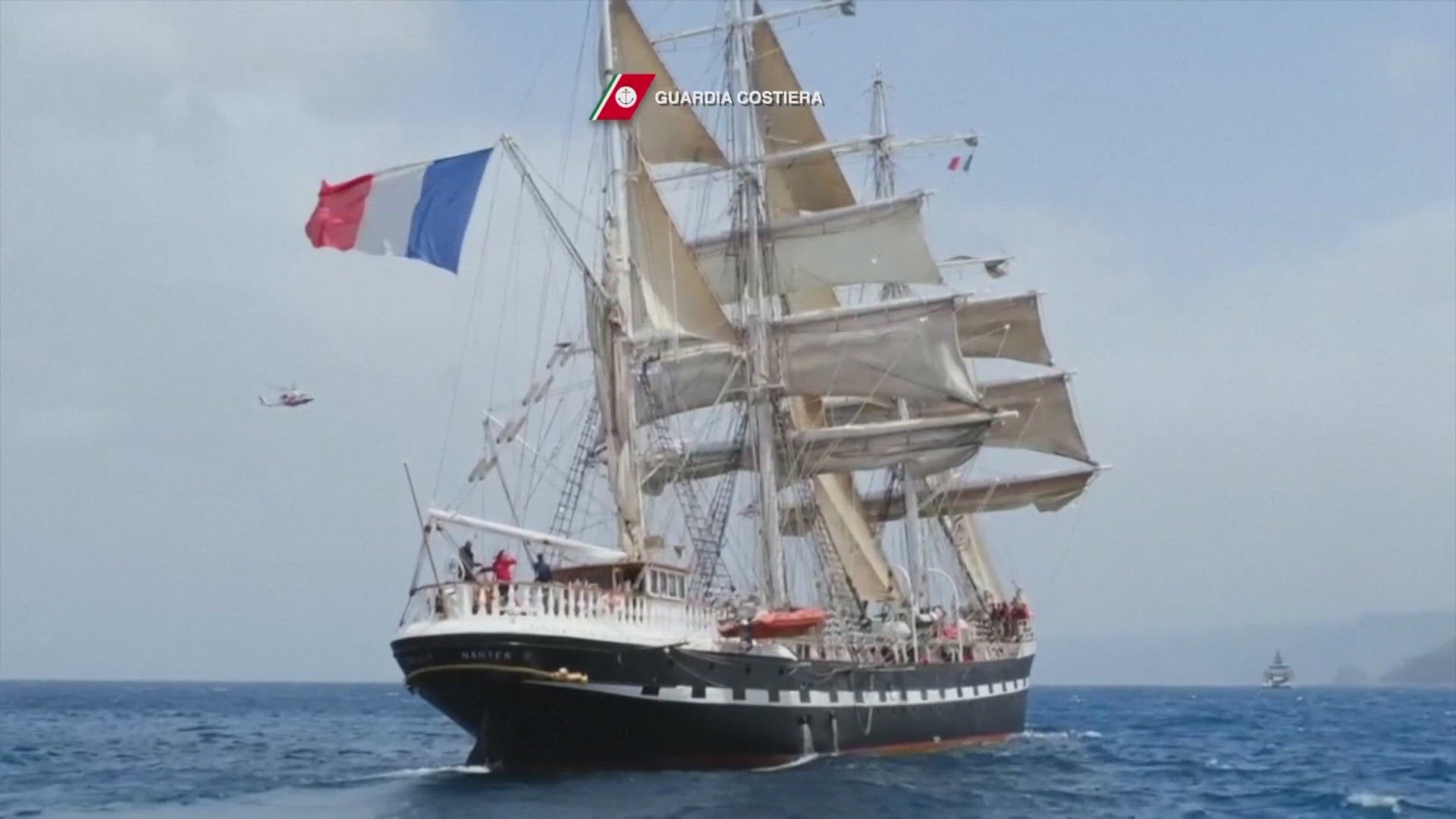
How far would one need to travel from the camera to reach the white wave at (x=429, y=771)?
35969 millimetres

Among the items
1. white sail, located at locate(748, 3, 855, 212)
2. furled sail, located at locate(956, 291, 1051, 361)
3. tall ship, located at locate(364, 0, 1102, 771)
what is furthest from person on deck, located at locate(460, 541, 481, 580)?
furled sail, located at locate(956, 291, 1051, 361)

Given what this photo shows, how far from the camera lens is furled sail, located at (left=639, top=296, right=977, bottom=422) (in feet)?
175

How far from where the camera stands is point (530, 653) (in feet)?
109

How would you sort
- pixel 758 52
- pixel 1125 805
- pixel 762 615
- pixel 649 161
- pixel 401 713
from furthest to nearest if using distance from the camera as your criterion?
1. pixel 401 713
2. pixel 758 52
3. pixel 649 161
4. pixel 762 615
5. pixel 1125 805

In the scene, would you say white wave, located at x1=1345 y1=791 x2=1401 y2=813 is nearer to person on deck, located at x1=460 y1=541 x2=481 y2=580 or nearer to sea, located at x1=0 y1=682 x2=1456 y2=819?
sea, located at x1=0 y1=682 x2=1456 y2=819

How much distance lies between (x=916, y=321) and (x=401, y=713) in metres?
54.2

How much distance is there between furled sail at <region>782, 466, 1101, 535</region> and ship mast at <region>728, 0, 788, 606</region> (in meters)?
14.5

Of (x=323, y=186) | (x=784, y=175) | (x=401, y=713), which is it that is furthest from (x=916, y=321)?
(x=401, y=713)

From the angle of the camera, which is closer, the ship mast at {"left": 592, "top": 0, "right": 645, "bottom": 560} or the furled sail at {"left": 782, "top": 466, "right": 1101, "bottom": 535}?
the ship mast at {"left": 592, "top": 0, "right": 645, "bottom": 560}

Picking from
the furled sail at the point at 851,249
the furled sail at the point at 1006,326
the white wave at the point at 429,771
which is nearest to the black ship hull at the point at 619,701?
the white wave at the point at 429,771

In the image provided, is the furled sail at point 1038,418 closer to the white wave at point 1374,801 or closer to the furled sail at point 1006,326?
the furled sail at point 1006,326

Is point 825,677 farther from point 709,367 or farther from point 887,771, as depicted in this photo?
point 709,367

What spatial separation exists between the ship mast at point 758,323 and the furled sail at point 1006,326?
46.1ft

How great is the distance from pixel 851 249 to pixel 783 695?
66.9 feet
